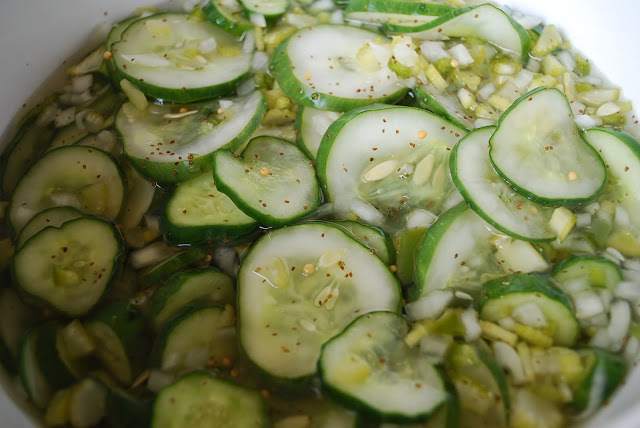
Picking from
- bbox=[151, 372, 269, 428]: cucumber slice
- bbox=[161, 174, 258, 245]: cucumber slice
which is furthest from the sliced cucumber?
bbox=[161, 174, 258, 245]: cucumber slice

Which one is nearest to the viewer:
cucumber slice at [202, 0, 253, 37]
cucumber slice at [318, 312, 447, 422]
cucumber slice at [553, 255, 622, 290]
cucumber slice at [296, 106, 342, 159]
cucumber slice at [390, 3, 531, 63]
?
cucumber slice at [318, 312, 447, 422]

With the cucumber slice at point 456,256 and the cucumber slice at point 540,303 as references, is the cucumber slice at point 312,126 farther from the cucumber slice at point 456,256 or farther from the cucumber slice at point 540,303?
the cucumber slice at point 540,303

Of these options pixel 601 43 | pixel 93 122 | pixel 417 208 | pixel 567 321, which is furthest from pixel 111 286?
pixel 601 43

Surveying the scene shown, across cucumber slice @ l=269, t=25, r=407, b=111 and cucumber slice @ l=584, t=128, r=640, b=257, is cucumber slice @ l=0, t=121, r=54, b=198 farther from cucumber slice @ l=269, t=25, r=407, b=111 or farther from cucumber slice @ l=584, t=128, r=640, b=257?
cucumber slice @ l=584, t=128, r=640, b=257

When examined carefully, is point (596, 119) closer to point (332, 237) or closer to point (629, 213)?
point (629, 213)

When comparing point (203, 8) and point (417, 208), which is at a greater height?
point (203, 8)

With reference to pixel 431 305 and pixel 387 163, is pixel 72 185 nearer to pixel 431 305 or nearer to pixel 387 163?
pixel 387 163
